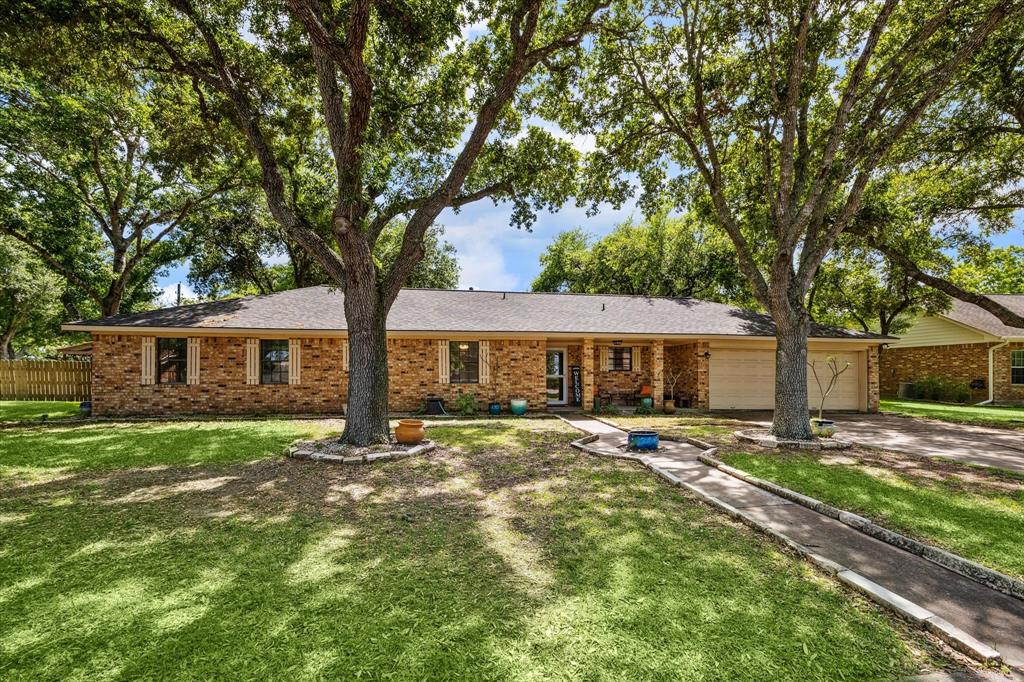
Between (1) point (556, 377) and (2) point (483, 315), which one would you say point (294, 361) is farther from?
(1) point (556, 377)

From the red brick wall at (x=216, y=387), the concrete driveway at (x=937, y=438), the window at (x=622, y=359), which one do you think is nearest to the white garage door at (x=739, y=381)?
the concrete driveway at (x=937, y=438)

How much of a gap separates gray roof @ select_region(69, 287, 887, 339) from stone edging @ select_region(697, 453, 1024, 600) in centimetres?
866

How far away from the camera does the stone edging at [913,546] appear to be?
3.40 meters

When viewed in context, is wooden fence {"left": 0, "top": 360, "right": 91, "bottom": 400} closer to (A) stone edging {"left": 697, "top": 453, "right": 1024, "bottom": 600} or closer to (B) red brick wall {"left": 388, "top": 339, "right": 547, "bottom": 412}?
(B) red brick wall {"left": 388, "top": 339, "right": 547, "bottom": 412}

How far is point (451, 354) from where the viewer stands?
1393cm

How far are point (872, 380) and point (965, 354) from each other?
844cm

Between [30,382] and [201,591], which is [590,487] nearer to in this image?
[201,591]

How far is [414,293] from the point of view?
1659 cm

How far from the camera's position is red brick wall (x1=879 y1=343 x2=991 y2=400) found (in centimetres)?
1842

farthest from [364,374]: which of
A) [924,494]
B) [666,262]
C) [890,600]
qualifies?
[666,262]

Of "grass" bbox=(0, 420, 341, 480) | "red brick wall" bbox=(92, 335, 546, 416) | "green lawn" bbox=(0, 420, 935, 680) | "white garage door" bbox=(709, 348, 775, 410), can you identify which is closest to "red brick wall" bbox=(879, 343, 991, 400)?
"white garage door" bbox=(709, 348, 775, 410)

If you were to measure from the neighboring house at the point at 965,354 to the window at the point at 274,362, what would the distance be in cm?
2337

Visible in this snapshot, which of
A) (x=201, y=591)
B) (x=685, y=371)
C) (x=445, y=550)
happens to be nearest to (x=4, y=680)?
(x=201, y=591)

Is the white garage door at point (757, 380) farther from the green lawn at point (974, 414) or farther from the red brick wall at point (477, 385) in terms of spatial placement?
the red brick wall at point (477, 385)
